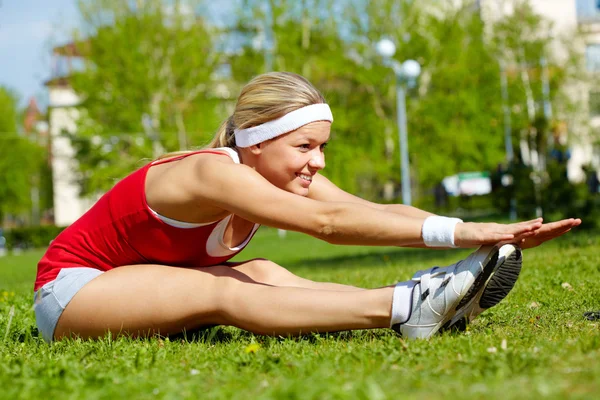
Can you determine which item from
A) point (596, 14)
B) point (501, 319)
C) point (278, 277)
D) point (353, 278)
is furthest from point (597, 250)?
point (596, 14)

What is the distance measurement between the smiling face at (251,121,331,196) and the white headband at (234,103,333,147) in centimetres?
2

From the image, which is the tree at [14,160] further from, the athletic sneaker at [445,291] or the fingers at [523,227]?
the fingers at [523,227]

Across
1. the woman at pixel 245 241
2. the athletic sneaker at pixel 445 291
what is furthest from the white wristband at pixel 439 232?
the athletic sneaker at pixel 445 291

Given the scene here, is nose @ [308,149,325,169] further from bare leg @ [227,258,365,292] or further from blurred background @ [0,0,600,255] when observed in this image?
blurred background @ [0,0,600,255]

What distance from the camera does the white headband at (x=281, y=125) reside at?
3.81 m

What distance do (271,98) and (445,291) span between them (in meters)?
1.20

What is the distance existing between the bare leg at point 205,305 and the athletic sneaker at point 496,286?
332 mm

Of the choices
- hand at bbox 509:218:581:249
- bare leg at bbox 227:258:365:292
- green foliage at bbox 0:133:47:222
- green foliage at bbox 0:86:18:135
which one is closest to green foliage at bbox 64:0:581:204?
green foliage at bbox 0:133:47:222

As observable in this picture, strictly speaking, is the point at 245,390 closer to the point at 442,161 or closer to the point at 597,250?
the point at 597,250

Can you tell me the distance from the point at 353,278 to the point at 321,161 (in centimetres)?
361

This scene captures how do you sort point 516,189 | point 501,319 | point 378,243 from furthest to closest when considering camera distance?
point 516,189, point 501,319, point 378,243

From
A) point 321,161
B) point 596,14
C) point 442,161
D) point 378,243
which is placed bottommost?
point 442,161

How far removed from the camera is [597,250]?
8031 millimetres

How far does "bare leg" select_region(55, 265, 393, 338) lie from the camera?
3.52 m
